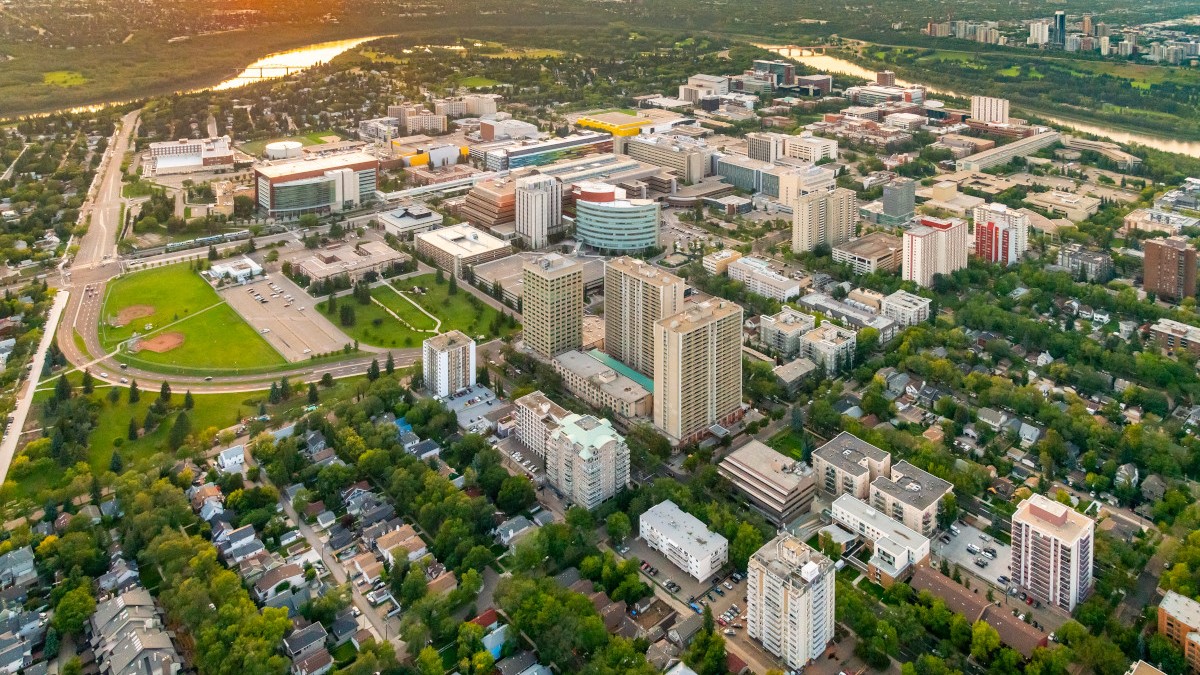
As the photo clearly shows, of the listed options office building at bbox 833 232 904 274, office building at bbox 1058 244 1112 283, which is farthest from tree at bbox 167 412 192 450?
office building at bbox 1058 244 1112 283

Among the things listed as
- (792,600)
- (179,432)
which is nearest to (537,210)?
(179,432)

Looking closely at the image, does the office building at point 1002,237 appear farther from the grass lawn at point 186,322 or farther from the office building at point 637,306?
the grass lawn at point 186,322

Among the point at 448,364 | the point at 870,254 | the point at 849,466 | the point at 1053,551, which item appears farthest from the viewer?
the point at 870,254

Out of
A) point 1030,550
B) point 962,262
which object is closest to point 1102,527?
point 1030,550

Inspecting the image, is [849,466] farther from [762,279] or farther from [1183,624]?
[762,279]

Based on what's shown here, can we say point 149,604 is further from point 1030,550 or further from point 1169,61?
point 1169,61
